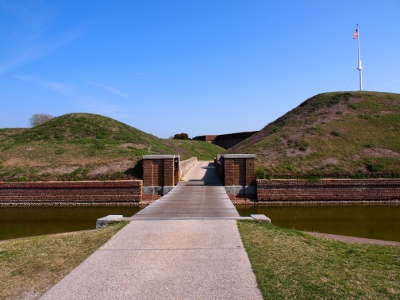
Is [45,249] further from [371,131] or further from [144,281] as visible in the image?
[371,131]

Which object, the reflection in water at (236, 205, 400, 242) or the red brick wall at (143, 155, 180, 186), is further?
the red brick wall at (143, 155, 180, 186)

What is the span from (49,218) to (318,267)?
1095cm

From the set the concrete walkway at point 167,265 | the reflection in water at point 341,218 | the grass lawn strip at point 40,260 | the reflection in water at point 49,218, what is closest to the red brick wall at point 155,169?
the reflection in water at point 49,218

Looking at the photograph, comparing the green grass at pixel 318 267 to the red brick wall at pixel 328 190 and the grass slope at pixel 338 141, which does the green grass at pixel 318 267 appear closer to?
the red brick wall at pixel 328 190

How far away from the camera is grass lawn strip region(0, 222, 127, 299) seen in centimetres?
400

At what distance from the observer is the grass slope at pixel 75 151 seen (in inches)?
681

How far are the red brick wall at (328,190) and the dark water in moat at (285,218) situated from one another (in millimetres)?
739

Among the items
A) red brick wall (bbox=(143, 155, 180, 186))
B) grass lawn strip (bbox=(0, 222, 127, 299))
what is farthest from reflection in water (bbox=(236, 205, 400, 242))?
grass lawn strip (bbox=(0, 222, 127, 299))

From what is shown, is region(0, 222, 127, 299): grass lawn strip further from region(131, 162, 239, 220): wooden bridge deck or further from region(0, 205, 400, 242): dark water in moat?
region(0, 205, 400, 242): dark water in moat

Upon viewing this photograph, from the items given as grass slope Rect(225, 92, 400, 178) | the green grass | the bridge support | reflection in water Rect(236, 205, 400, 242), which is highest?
grass slope Rect(225, 92, 400, 178)

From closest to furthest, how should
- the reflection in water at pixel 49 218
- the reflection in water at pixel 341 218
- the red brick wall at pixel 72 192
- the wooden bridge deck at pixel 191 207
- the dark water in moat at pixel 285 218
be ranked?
the wooden bridge deck at pixel 191 207, the reflection in water at pixel 341 218, the dark water in moat at pixel 285 218, the reflection in water at pixel 49 218, the red brick wall at pixel 72 192

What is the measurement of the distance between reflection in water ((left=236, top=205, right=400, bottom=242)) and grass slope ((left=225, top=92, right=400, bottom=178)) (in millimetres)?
2300

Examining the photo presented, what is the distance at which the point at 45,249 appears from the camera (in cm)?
564

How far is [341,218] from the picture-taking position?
39.3 feet
